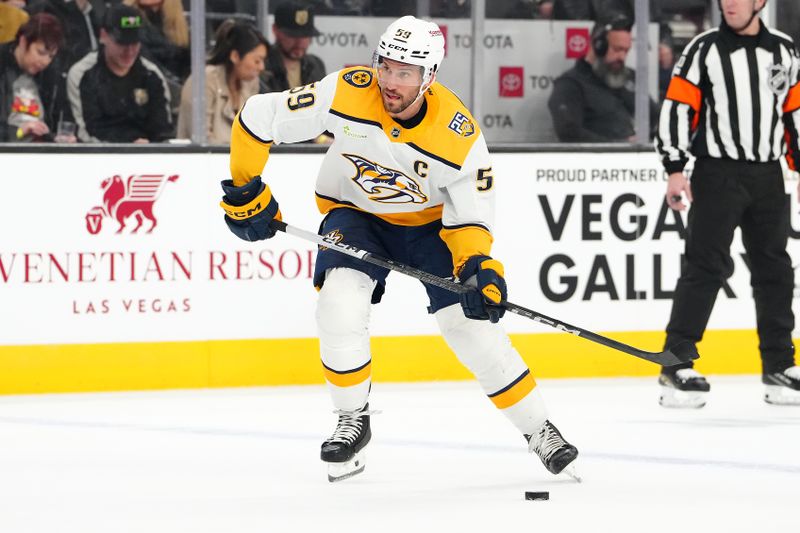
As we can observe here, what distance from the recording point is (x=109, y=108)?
531cm

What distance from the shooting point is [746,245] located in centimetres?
507

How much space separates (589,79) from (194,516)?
3.05 m

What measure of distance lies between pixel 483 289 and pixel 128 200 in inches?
84.0

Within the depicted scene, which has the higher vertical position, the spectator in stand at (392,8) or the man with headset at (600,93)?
the spectator in stand at (392,8)

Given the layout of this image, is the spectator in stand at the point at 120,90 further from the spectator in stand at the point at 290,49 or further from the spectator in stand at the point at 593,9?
the spectator in stand at the point at 593,9

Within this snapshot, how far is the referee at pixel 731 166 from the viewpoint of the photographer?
4.91 m

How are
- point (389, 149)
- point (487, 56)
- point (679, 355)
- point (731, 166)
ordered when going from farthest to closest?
point (487, 56), point (731, 166), point (679, 355), point (389, 149)

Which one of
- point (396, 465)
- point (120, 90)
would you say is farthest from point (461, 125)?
point (120, 90)

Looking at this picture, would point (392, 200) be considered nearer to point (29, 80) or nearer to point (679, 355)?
point (679, 355)

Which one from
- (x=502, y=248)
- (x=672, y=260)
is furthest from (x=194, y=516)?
(x=672, y=260)

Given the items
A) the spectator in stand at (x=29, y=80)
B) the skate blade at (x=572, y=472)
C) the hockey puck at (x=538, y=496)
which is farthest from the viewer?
the spectator in stand at (x=29, y=80)

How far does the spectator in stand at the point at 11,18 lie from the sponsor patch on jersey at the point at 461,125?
7.06 ft

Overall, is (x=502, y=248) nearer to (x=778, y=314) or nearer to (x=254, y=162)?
(x=778, y=314)

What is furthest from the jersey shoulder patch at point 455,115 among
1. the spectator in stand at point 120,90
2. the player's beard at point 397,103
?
the spectator in stand at point 120,90
